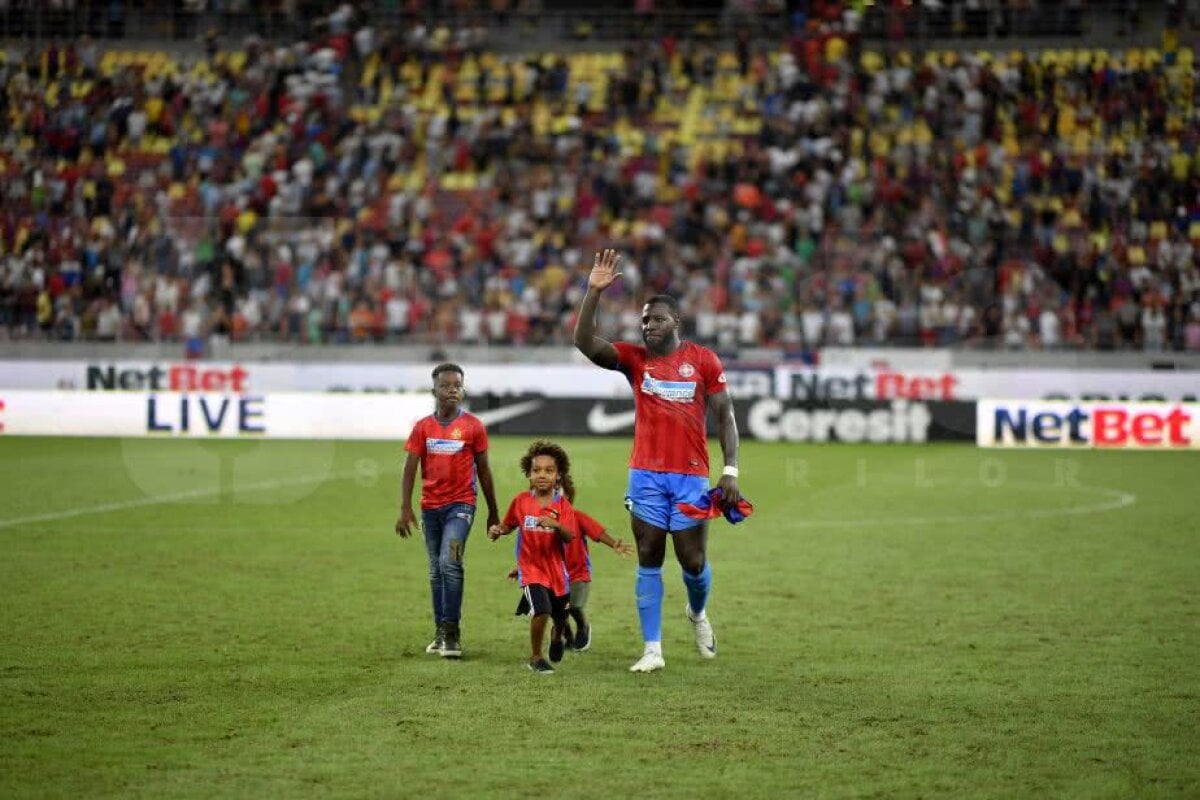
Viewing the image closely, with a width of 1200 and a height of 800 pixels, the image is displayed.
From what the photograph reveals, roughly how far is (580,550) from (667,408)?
3.05ft

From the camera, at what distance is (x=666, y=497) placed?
30.0 feet

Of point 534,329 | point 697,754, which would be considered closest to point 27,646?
point 697,754

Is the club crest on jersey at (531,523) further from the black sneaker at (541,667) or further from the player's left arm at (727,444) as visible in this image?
the player's left arm at (727,444)

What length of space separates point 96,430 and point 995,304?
15734 mm

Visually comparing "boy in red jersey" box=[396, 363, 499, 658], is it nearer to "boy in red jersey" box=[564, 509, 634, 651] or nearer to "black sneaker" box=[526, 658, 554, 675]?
"boy in red jersey" box=[564, 509, 634, 651]

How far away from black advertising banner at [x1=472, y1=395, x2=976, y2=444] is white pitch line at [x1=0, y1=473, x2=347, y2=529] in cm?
719

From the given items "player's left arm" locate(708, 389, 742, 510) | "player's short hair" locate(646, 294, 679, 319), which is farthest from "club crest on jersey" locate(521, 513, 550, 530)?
"player's short hair" locate(646, 294, 679, 319)

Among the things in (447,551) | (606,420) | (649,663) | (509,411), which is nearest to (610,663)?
(649,663)

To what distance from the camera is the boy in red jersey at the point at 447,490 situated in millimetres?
9516

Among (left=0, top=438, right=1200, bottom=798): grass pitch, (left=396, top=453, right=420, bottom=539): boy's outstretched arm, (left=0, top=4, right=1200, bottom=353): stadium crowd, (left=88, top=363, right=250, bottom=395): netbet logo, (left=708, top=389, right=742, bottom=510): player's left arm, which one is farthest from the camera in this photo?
(left=88, top=363, right=250, bottom=395): netbet logo

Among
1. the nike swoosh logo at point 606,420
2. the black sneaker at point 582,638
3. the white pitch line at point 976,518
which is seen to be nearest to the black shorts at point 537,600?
the black sneaker at point 582,638

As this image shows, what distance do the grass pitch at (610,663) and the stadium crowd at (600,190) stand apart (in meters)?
12.5

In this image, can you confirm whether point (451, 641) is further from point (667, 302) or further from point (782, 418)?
point (782, 418)

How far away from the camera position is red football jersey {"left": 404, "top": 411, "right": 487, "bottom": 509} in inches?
378
